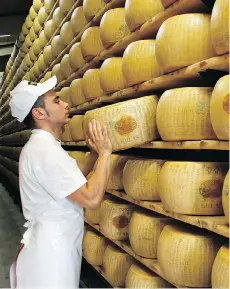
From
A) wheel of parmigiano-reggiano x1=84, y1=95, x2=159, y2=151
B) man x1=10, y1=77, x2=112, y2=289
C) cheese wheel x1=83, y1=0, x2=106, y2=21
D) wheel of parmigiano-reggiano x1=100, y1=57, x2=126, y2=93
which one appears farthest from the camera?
cheese wheel x1=83, y1=0, x2=106, y2=21

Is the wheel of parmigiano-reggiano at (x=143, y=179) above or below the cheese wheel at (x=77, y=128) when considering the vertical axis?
below

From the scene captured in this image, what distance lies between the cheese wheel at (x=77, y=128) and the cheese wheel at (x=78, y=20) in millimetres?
782

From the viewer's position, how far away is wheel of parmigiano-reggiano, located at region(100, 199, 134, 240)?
2.68m

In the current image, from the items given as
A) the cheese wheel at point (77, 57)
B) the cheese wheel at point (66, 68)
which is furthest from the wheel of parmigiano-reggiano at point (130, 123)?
the cheese wheel at point (66, 68)

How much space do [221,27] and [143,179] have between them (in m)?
0.93

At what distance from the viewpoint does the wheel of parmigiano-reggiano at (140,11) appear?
2328 millimetres

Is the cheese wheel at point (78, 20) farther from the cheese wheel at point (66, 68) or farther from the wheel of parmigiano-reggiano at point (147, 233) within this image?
the wheel of parmigiano-reggiano at point (147, 233)

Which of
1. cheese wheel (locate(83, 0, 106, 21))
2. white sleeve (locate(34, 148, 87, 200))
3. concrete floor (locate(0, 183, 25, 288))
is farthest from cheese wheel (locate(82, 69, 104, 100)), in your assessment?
concrete floor (locate(0, 183, 25, 288))

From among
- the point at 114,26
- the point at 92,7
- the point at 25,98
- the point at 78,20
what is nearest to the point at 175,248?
the point at 25,98

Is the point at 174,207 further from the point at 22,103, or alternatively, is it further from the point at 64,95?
the point at 64,95

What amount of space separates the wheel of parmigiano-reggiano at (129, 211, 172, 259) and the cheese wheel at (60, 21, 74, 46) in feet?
7.27

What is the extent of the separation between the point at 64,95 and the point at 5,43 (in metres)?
8.25

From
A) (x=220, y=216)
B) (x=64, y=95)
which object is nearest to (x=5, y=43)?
(x=64, y=95)

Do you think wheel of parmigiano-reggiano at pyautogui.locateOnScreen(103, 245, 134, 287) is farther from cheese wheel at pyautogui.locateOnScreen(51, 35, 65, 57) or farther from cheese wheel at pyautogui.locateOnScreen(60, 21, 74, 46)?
cheese wheel at pyautogui.locateOnScreen(51, 35, 65, 57)
